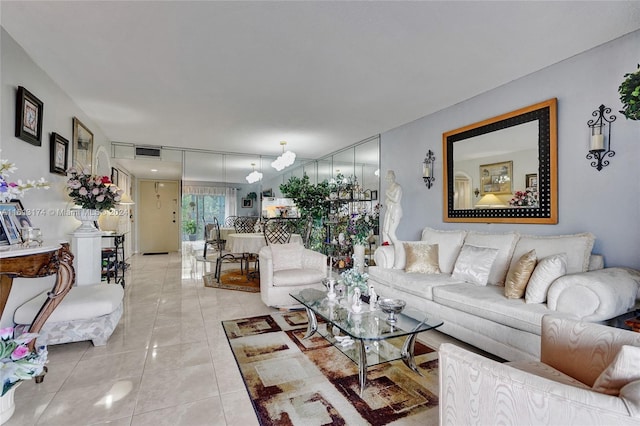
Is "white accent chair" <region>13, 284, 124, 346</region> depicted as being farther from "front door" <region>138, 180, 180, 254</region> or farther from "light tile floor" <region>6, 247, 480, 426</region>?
"front door" <region>138, 180, 180, 254</region>

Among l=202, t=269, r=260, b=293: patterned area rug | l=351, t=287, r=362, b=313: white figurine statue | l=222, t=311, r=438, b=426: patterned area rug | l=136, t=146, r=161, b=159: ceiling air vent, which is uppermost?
l=136, t=146, r=161, b=159: ceiling air vent

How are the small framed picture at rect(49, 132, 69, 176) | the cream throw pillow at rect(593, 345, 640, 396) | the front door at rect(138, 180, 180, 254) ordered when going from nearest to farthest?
the cream throw pillow at rect(593, 345, 640, 396) < the small framed picture at rect(49, 132, 69, 176) < the front door at rect(138, 180, 180, 254)

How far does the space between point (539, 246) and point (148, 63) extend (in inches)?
157

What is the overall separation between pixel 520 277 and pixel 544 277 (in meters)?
0.19

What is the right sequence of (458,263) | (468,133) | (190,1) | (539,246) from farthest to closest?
(468,133)
(458,263)
(539,246)
(190,1)

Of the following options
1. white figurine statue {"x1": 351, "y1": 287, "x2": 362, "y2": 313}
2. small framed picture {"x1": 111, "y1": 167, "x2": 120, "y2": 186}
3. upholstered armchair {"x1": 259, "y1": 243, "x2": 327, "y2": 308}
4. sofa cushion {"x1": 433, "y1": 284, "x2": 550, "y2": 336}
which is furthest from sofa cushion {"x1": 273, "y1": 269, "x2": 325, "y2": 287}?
small framed picture {"x1": 111, "y1": 167, "x2": 120, "y2": 186}

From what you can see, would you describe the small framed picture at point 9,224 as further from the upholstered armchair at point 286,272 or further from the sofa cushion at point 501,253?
the sofa cushion at point 501,253

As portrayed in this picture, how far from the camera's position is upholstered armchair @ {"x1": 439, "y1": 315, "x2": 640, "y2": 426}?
0.90 m

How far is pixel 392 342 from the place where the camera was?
8.48 feet

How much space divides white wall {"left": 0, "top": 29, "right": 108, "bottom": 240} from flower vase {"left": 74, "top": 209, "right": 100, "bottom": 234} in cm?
18

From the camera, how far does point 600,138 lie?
264cm

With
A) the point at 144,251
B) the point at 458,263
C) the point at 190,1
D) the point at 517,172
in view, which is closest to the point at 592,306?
the point at 458,263

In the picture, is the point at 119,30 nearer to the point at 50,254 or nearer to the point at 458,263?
the point at 50,254

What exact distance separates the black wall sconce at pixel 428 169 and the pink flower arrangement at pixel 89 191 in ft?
13.2
